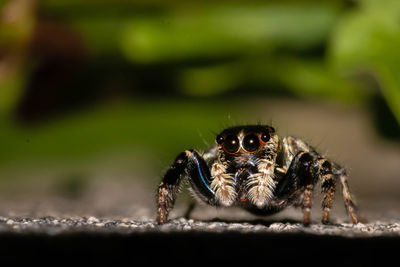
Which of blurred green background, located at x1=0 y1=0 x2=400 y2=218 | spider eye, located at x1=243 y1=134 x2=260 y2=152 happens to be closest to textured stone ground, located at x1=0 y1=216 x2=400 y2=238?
spider eye, located at x1=243 y1=134 x2=260 y2=152

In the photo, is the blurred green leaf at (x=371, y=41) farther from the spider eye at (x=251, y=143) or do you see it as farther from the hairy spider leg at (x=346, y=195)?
the spider eye at (x=251, y=143)

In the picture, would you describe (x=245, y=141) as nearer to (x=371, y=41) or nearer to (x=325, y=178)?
(x=325, y=178)

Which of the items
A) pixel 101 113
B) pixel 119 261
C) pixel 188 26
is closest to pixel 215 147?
pixel 119 261

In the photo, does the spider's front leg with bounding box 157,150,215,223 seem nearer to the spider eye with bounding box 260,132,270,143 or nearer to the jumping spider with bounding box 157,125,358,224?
the jumping spider with bounding box 157,125,358,224

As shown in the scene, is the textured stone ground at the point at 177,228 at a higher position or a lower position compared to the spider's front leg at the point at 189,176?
lower

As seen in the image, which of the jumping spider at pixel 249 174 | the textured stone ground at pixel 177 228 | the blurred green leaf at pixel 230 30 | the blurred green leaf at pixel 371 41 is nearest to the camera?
the textured stone ground at pixel 177 228

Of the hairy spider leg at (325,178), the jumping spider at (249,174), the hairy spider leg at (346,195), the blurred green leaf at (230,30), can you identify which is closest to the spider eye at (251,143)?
the jumping spider at (249,174)

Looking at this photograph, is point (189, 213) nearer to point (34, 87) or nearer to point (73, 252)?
point (73, 252)
